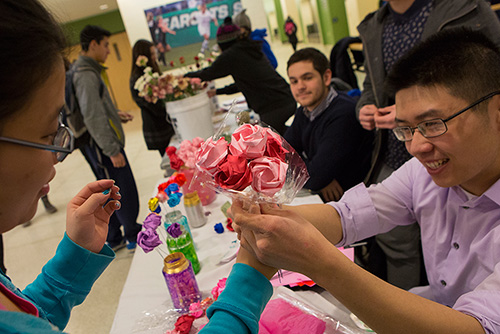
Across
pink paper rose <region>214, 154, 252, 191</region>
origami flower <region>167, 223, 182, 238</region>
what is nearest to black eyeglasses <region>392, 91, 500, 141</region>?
pink paper rose <region>214, 154, 252, 191</region>

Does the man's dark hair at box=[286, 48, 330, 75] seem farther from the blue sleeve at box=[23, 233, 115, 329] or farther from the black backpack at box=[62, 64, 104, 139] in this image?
the blue sleeve at box=[23, 233, 115, 329]

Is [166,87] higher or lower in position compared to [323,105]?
higher

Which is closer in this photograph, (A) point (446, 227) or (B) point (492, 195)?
(B) point (492, 195)

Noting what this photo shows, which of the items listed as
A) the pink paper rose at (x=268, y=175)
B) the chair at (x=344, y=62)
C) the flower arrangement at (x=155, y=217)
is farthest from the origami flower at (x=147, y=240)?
the chair at (x=344, y=62)

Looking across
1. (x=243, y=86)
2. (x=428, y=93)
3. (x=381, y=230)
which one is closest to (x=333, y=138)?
(x=381, y=230)

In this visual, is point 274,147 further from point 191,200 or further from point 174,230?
point 191,200

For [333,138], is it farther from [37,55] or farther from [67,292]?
[37,55]

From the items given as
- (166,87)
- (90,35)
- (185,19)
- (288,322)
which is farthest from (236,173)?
(185,19)

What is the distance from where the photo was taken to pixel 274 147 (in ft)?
2.80

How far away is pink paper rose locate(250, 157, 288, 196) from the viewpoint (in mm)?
768

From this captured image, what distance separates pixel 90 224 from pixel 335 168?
5.40ft

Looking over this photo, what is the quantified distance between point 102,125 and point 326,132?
188cm

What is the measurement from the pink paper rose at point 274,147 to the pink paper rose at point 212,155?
110 mm

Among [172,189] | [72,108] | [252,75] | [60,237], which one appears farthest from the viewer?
[60,237]
